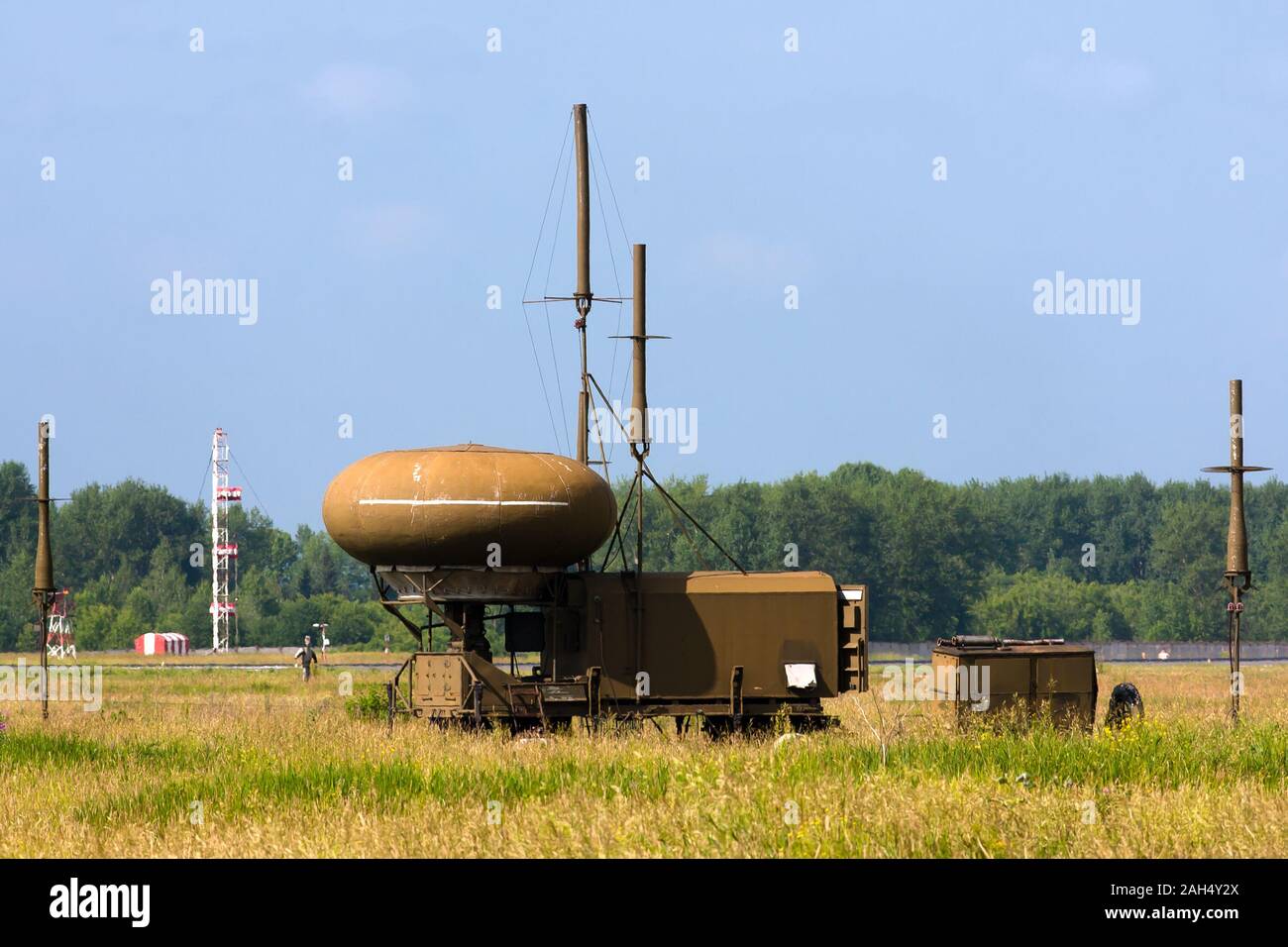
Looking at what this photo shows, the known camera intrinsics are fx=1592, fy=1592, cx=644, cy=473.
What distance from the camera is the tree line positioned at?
328ft

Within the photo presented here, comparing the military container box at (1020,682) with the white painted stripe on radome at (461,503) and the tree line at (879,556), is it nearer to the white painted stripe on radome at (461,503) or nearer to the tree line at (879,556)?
the white painted stripe on radome at (461,503)

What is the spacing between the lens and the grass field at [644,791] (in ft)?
35.6

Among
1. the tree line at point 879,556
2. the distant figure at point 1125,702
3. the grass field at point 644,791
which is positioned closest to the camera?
the grass field at point 644,791

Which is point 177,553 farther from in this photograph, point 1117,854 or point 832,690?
point 1117,854

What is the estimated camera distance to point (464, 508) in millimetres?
19781

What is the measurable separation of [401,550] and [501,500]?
1.46m

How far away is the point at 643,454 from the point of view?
866 inches

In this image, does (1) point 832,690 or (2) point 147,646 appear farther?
(2) point 147,646

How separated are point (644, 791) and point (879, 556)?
89237mm

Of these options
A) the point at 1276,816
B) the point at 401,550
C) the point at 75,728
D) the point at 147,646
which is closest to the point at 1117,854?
the point at 1276,816

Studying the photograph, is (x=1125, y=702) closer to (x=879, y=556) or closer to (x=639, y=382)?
(x=639, y=382)

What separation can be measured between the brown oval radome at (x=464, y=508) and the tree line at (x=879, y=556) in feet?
198

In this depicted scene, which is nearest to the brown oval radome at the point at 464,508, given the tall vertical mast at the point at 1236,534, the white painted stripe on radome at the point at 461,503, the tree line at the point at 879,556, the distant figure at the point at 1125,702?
the white painted stripe on radome at the point at 461,503

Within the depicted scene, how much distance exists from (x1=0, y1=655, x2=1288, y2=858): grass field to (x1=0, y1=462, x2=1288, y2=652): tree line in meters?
62.4
